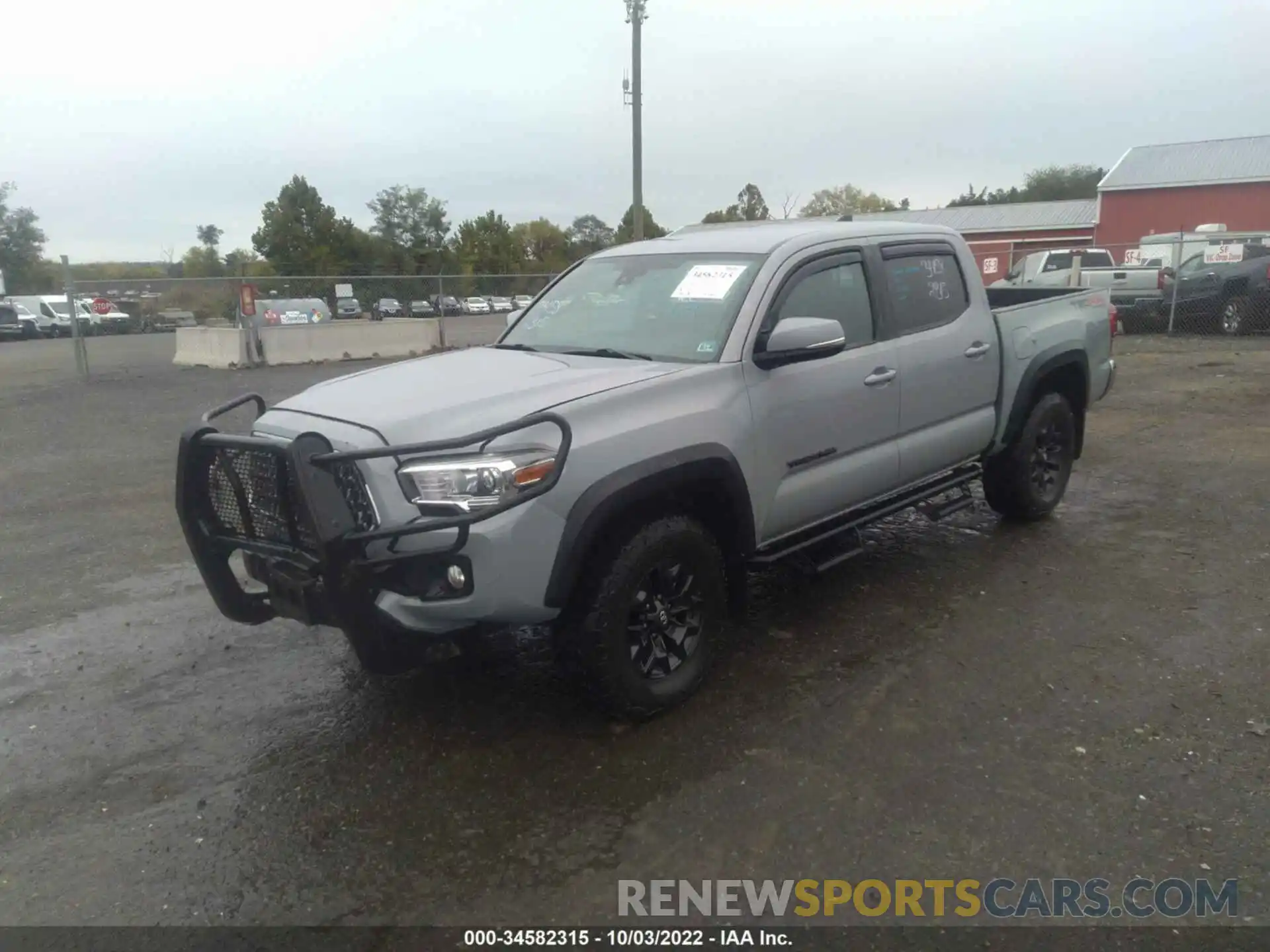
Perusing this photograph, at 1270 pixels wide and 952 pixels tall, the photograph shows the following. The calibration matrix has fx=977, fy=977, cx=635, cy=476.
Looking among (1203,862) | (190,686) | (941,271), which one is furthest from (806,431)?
(190,686)

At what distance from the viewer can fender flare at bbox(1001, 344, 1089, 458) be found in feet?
19.2

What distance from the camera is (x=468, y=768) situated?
3.62 metres

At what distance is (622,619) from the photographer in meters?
3.64

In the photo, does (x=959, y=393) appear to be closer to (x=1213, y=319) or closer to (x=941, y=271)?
(x=941, y=271)

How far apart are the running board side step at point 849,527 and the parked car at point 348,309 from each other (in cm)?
1676

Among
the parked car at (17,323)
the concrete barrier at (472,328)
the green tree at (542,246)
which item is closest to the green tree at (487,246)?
the green tree at (542,246)

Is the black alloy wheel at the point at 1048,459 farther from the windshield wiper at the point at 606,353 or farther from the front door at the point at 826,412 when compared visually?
the windshield wiper at the point at 606,353

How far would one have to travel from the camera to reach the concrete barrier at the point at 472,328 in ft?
67.6

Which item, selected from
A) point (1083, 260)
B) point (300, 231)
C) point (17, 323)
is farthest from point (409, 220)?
point (1083, 260)

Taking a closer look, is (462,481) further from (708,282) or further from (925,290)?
(925,290)

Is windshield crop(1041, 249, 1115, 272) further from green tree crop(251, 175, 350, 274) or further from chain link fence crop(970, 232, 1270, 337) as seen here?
green tree crop(251, 175, 350, 274)

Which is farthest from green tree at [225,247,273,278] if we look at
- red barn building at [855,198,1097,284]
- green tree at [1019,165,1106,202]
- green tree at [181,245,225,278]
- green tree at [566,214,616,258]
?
green tree at [1019,165,1106,202]

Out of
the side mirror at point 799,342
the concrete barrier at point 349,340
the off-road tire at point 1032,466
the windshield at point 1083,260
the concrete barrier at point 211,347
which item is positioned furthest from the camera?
the windshield at point 1083,260

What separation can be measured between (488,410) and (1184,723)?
2935 millimetres
